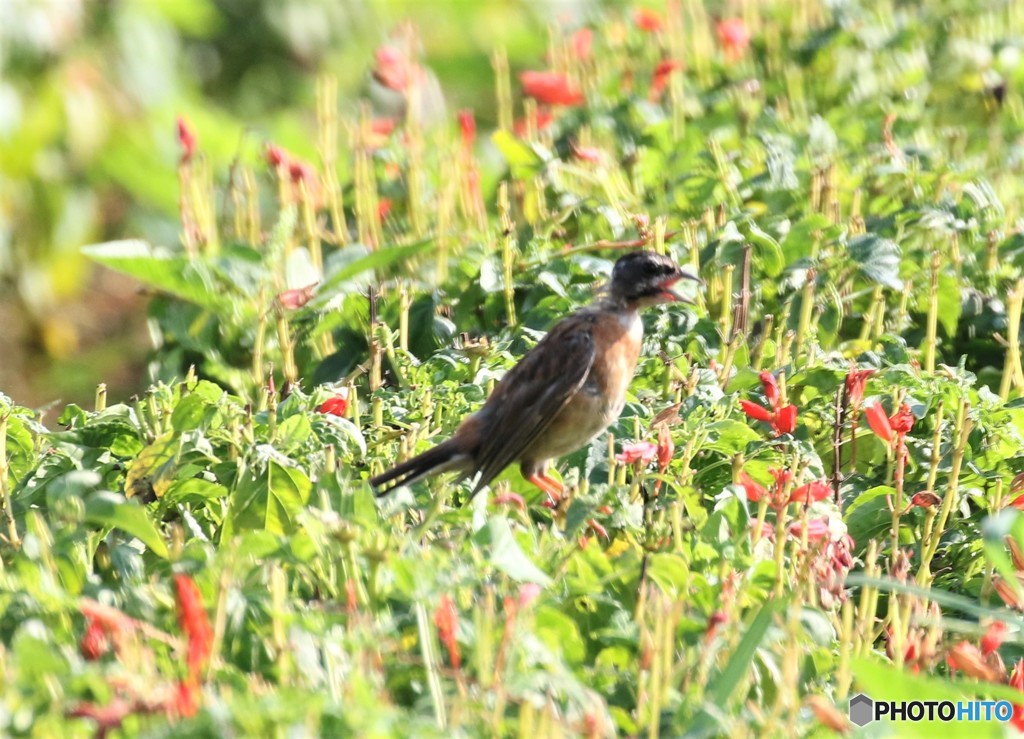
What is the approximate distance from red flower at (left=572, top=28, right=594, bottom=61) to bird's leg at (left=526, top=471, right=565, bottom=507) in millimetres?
3499

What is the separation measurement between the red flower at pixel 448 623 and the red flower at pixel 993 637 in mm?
939

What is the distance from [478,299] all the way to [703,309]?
668 millimetres

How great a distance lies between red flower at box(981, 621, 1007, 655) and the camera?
110 inches

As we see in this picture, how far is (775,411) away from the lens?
3.68 m

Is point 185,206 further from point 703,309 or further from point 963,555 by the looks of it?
point 963,555

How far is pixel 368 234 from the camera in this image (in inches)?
224

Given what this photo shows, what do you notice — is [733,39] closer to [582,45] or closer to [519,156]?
[582,45]

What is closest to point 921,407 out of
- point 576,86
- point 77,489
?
point 77,489

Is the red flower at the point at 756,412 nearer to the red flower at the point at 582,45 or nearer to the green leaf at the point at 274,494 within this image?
the green leaf at the point at 274,494

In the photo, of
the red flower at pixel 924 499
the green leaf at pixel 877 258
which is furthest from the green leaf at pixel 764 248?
the red flower at pixel 924 499

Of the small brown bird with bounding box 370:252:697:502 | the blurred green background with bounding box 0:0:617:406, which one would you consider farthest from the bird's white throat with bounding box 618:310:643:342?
the blurred green background with bounding box 0:0:617:406

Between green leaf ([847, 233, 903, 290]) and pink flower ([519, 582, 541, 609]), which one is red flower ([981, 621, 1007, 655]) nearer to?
pink flower ([519, 582, 541, 609])

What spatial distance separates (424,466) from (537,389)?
493 millimetres

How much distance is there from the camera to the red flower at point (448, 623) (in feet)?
8.50
